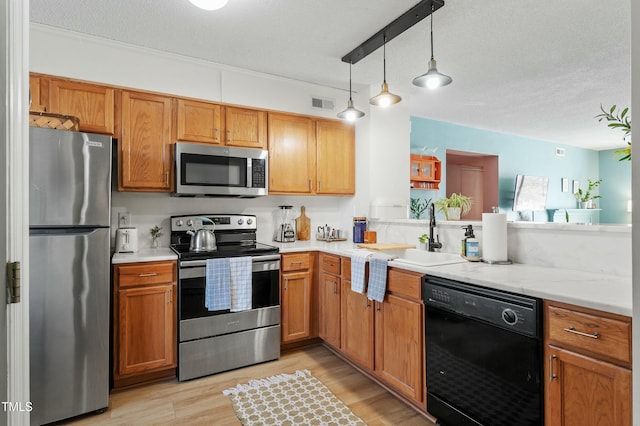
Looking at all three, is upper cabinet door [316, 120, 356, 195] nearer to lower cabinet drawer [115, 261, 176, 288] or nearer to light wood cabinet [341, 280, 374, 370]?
light wood cabinet [341, 280, 374, 370]

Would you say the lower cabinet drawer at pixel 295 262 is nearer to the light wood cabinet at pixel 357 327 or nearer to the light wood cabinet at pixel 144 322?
the light wood cabinet at pixel 357 327

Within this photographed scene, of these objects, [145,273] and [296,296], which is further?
[296,296]

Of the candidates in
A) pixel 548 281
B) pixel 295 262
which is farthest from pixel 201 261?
pixel 548 281

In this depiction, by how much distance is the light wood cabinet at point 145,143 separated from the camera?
2691mm

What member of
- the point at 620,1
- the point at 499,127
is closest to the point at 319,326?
the point at 620,1

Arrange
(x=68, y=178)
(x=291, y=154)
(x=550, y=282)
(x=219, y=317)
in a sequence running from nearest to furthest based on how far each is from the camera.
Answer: (x=550, y=282)
(x=68, y=178)
(x=219, y=317)
(x=291, y=154)

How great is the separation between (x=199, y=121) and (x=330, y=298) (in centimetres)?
191

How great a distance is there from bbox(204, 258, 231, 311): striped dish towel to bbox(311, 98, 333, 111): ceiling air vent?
6.19 ft

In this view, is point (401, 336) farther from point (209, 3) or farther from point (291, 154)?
point (209, 3)

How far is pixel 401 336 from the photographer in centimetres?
218

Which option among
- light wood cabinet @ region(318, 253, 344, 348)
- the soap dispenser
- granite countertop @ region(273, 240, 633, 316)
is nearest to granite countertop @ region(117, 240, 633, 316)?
granite countertop @ region(273, 240, 633, 316)

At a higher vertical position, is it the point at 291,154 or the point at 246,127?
A: the point at 246,127

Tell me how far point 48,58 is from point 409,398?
3425mm

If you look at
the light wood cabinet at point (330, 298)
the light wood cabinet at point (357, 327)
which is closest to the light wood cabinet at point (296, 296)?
the light wood cabinet at point (330, 298)
